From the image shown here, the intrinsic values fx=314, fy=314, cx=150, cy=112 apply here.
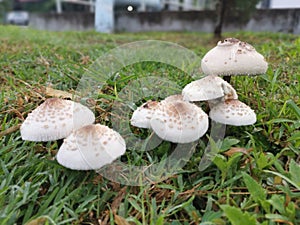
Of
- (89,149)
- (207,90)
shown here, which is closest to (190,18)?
(207,90)

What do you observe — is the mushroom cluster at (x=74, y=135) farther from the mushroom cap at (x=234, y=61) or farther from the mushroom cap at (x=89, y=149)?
the mushroom cap at (x=234, y=61)

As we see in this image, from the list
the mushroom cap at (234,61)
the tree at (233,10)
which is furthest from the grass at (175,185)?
the tree at (233,10)

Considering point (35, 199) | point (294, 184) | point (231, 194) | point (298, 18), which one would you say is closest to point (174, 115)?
point (231, 194)

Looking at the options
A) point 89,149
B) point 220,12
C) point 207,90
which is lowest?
point 89,149

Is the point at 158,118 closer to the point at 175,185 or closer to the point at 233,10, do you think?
the point at 175,185

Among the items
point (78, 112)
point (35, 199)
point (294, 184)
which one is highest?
point (78, 112)

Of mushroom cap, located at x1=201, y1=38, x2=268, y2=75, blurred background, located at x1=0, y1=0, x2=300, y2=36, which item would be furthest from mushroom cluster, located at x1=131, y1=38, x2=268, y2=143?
blurred background, located at x1=0, y1=0, x2=300, y2=36

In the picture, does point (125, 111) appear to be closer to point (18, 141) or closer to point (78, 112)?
point (78, 112)
